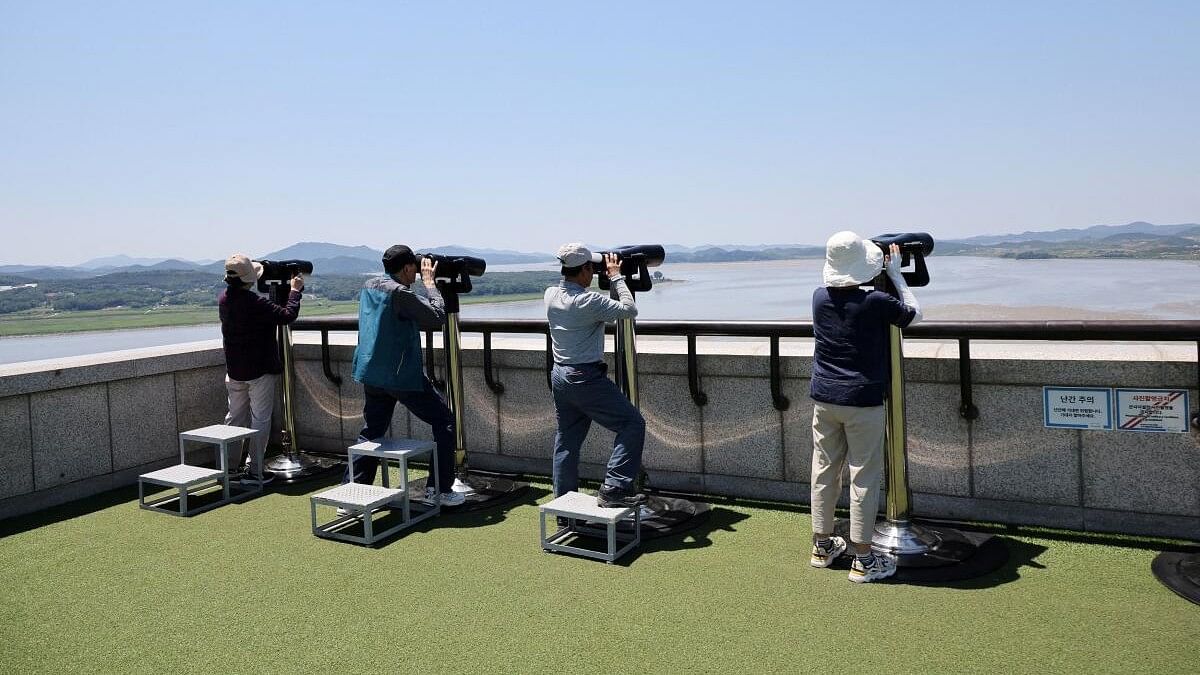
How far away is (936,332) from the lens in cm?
534

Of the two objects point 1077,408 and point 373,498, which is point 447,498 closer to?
point 373,498

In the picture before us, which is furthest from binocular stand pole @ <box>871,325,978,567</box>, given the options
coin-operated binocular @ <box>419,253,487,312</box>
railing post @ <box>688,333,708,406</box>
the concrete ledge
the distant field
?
the distant field

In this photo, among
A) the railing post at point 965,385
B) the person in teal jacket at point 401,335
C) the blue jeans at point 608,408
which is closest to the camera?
the railing post at point 965,385

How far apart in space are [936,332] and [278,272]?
5.64 metres

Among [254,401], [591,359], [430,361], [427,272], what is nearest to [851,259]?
[591,359]

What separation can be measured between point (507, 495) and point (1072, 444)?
3992mm

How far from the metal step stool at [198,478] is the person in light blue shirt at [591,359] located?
306 centimetres

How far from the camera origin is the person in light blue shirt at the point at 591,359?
5504 millimetres

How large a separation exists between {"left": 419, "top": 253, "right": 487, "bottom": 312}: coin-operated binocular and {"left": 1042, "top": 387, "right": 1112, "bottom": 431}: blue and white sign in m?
4.17

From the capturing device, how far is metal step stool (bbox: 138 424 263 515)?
6.60m

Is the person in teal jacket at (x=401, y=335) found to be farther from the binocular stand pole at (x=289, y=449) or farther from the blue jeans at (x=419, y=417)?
the binocular stand pole at (x=289, y=449)

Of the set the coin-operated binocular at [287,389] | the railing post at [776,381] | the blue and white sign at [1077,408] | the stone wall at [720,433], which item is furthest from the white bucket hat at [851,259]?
the coin-operated binocular at [287,389]

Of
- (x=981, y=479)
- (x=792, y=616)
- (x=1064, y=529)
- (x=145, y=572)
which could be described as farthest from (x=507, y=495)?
(x=1064, y=529)

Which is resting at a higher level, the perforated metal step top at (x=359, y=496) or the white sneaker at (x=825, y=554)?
the perforated metal step top at (x=359, y=496)
